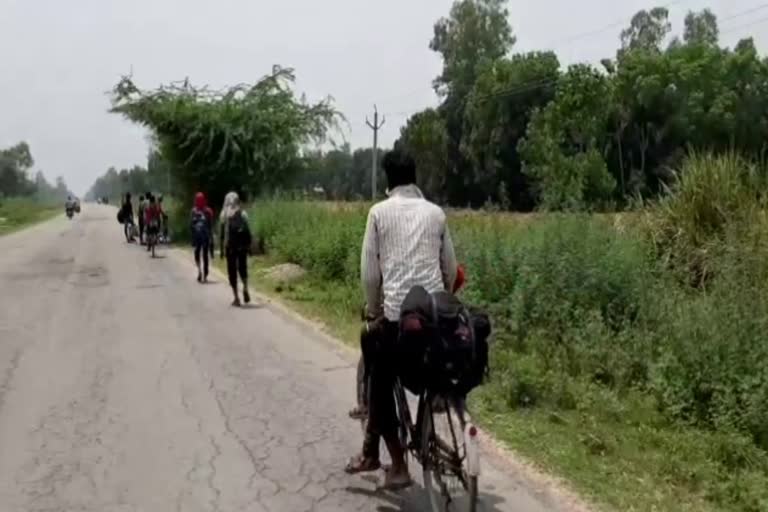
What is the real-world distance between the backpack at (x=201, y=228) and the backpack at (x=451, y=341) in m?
14.1

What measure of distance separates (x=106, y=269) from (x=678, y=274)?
15709mm

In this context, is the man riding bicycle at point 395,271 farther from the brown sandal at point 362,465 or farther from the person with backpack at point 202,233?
the person with backpack at point 202,233

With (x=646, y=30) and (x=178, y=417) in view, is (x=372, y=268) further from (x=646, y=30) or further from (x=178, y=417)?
(x=646, y=30)

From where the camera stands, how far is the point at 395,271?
475 cm

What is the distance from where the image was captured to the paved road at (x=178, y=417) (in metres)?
5.23

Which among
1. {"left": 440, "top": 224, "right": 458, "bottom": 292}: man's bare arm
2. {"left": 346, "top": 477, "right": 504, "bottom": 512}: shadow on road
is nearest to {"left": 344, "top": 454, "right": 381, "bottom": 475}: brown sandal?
{"left": 346, "top": 477, "right": 504, "bottom": 512}: shadow on road

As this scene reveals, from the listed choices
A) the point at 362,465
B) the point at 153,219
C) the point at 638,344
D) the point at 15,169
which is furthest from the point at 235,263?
the point at 15,169

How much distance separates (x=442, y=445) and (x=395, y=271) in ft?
3.29

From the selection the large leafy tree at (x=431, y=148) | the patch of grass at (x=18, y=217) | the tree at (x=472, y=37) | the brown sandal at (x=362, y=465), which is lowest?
the patch of grass at (x=18, y=217)

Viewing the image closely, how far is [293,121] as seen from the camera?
111 ft

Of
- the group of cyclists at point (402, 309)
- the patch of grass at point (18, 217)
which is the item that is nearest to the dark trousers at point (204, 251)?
the group of cyclists at point (402, 309)

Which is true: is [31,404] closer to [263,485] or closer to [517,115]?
[263,485]

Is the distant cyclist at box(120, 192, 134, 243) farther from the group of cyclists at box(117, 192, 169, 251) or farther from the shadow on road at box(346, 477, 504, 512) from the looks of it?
the shadow on road at box(346, 477, 504, 512)

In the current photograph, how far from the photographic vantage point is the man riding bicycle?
4.72 m
